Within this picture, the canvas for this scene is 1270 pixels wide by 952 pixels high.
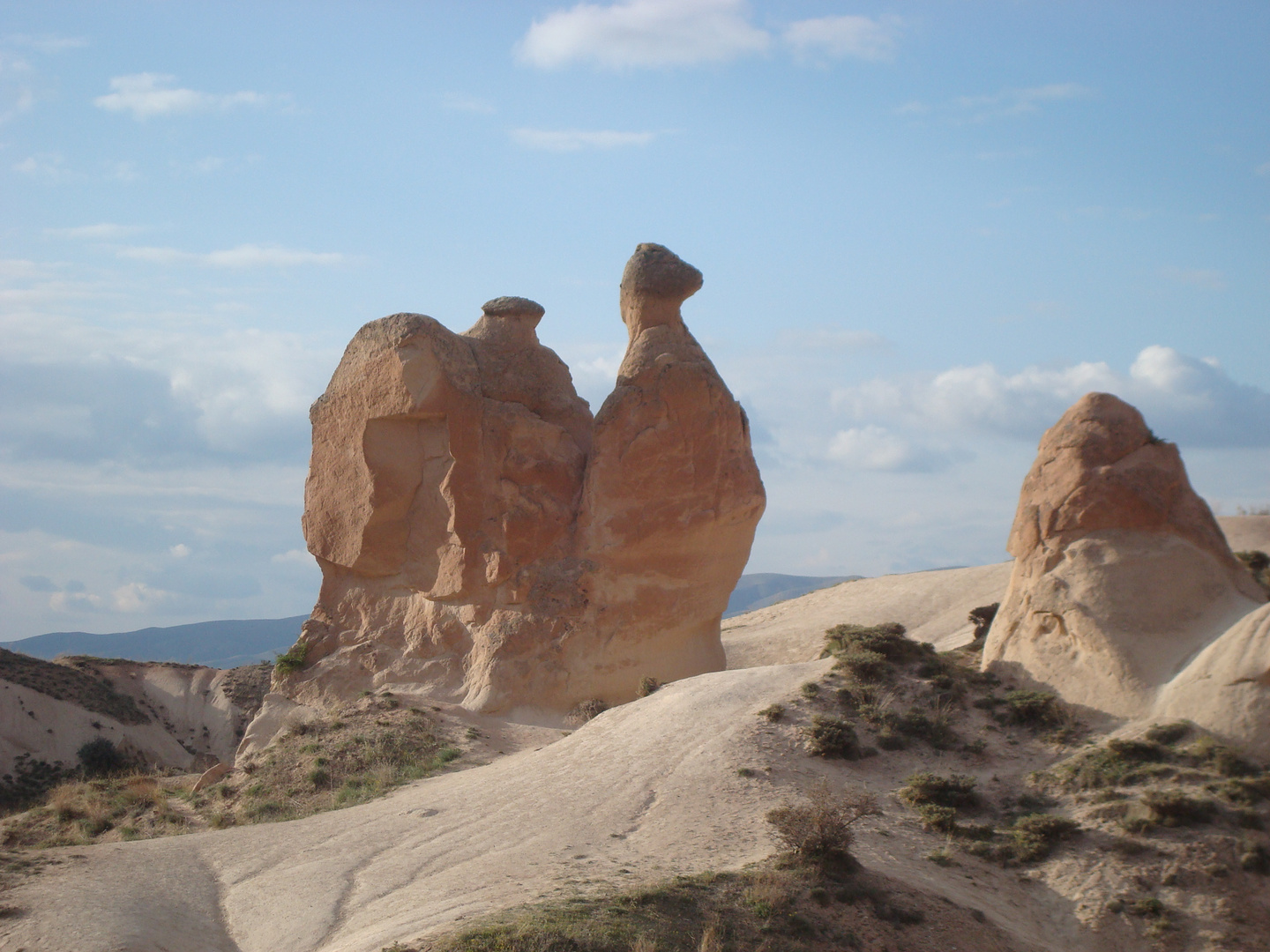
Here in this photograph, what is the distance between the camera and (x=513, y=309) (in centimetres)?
2077

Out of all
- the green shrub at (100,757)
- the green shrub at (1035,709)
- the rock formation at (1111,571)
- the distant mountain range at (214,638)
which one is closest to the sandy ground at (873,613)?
the rock formation at (1111,571)

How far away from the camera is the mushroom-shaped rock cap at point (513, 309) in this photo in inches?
818

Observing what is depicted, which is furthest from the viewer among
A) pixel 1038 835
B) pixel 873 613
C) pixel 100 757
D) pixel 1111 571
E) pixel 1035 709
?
pixel 873 613

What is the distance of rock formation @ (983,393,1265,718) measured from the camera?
13.2 metres

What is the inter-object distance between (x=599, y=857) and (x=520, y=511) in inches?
352

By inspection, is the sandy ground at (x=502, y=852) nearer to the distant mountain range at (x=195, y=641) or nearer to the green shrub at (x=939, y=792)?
the green shrub at (x=939, y=792)

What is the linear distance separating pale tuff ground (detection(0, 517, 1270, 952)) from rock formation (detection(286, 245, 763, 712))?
311 centimetres

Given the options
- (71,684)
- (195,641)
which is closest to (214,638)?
(195,641)

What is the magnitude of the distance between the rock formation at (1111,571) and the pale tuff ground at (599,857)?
130cm

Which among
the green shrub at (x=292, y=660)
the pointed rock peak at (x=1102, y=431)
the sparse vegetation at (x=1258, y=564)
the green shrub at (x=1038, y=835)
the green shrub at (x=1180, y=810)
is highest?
the pointed rock peak at (x=1102, y=431)

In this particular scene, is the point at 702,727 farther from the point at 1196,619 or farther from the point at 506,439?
the point at 506,439

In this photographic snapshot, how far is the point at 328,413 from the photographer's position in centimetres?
2077

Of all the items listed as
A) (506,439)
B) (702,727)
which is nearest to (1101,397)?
(702,727)

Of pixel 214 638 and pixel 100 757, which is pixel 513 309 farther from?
pixel 214 638
